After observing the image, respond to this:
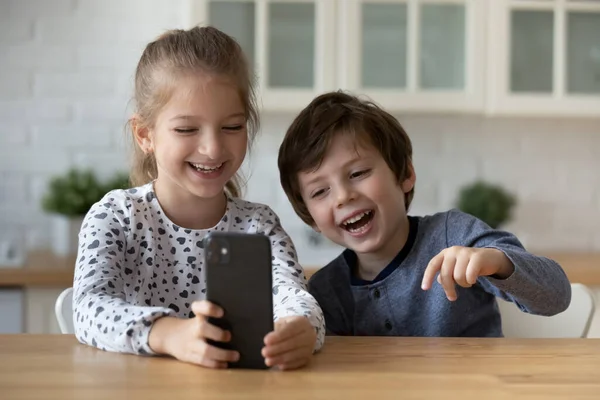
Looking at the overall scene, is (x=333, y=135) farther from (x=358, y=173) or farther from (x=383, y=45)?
(x=383, y=45)

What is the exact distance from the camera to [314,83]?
110 inches

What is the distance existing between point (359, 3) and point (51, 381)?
6.90ft

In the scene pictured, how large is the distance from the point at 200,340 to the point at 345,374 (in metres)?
0.17

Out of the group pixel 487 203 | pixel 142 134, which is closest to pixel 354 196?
pixel 142 134

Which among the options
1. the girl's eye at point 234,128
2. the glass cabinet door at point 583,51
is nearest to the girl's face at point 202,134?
the girl's eye at point 234,128

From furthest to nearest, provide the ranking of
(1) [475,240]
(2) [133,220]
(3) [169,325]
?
1. (1) [475,240]
2. (2) [133,220]
3. (3) [169,325]

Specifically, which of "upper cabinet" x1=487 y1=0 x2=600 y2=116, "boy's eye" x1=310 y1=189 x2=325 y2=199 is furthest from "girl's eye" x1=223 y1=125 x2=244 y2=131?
"upper cabinet" x1=487 y1=0 x2=600 y2=116

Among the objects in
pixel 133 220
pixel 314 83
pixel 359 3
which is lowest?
pixel 133 220

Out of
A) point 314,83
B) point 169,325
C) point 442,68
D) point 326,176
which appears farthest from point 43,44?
point 169,325

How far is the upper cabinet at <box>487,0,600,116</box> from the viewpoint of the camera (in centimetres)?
282

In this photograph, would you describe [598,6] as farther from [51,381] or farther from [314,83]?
[51,381]

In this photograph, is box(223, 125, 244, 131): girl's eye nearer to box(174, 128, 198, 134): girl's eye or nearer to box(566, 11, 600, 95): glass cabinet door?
box(174, 128, 198, 134): girl's eye

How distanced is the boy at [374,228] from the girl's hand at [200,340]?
58 cm

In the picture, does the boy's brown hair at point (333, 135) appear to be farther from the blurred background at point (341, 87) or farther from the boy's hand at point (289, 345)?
the blurred background at point (341, 87)
